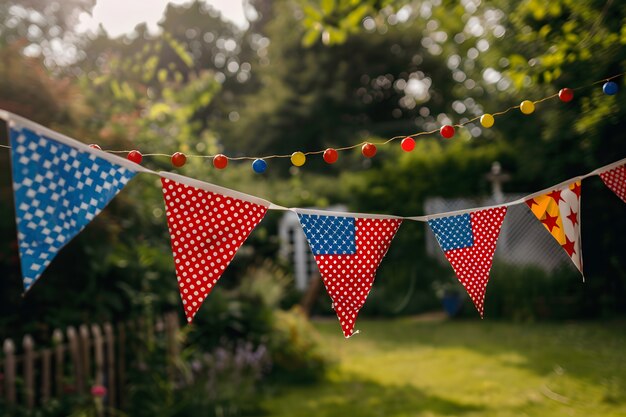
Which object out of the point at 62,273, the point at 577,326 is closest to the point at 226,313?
the point at 62,273

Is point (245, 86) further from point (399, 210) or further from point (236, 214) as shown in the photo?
point (236, 214)

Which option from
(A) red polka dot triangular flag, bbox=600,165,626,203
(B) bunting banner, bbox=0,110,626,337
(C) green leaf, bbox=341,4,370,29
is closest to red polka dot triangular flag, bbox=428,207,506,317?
(B) bunting banner, bbox=0,110,626,337

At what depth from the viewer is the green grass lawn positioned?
200 inches

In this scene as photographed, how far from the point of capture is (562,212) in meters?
3.06

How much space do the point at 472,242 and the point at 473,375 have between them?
138 inches

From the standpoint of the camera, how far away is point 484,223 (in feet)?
10.1

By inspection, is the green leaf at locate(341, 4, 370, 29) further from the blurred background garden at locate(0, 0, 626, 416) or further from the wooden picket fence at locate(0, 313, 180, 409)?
the wooden picket fence at locate(0, 313, 180, 409)

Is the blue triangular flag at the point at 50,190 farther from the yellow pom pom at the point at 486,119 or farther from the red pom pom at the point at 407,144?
the yellow pom pom at the point at 486,119

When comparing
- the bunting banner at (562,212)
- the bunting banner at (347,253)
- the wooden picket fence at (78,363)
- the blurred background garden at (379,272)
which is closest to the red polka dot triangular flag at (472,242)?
the bunting banner at (562,212)

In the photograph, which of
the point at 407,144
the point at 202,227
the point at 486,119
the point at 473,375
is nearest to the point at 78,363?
the point at 202,227

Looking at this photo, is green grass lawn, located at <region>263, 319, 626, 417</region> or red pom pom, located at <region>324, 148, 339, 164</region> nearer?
red pom pom, located at <region>324, 148, 339, 164</region>

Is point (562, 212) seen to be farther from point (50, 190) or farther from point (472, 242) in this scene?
point (50, 190)

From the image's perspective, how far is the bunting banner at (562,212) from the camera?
3.04 metres

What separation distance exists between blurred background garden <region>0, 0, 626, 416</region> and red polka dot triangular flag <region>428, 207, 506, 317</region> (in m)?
1.47
